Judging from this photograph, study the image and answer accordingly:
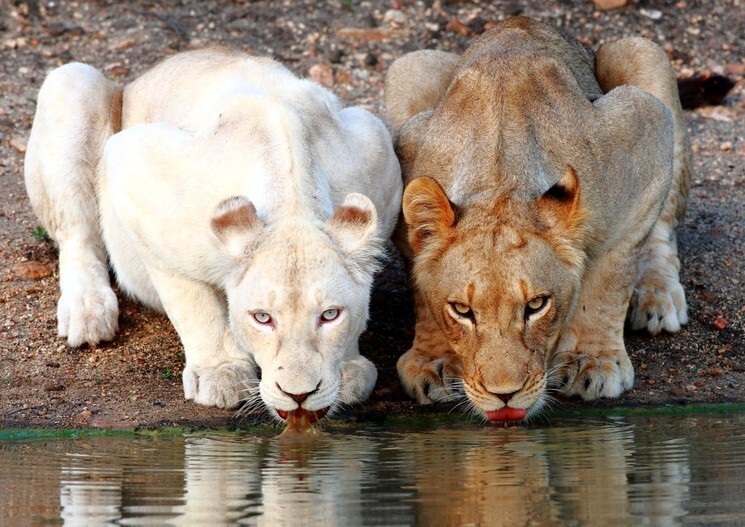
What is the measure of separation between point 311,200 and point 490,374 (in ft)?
3.41

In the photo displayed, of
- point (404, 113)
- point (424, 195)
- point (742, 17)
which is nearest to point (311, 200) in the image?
point (424, 195)

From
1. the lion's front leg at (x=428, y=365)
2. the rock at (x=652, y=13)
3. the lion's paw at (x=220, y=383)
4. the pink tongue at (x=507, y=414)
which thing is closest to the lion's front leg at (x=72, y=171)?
the lion's paw at (x=220, y=383)

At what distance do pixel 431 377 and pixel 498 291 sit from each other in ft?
2.59

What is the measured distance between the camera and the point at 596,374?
6.50 metres

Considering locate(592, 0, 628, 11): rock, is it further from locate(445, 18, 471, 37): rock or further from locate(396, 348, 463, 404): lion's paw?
locate(396, 348, 463, 404): lion's paw

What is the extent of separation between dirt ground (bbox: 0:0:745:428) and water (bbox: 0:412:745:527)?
1.40ft

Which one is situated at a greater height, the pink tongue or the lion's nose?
the lion's nose

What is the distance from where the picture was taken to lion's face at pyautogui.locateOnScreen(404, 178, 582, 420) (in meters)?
5.79

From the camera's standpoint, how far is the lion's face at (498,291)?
579 centimetres

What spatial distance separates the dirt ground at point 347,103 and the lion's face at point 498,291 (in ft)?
2.00

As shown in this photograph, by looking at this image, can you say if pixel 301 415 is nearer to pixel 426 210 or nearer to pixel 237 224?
pixel 237 224

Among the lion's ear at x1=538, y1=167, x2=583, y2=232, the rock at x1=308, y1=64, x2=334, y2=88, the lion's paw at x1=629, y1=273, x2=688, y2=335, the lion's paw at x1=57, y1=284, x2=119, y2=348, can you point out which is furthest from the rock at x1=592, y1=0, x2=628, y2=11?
the lion's paw at x1=57, y1=284, x2=119, y2=348

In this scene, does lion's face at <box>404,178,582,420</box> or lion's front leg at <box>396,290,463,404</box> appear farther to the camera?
lion's front leg at <box>396,290,463,404</box>

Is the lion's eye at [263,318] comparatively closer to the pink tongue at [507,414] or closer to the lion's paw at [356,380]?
the lion's paw at [356,380]
